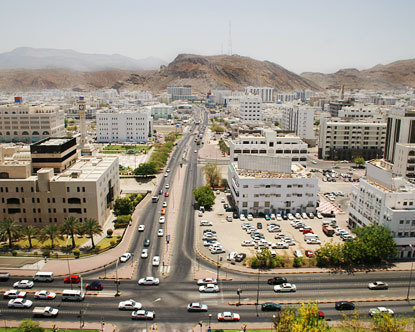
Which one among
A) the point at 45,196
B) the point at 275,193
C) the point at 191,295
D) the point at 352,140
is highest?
the point at 352,140

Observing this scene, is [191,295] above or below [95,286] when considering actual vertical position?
below

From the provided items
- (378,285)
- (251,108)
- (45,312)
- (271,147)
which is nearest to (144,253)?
(45,312)

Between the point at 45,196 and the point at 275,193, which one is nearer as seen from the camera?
the point at 45,196

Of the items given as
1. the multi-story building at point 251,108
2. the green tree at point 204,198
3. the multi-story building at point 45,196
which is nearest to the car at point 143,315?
the multi-story building at point 45,196

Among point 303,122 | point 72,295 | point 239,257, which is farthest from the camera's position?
point 303,122

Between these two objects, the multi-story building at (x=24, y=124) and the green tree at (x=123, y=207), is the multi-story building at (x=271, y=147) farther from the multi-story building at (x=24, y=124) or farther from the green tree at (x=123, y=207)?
the multi-story building at (x=24, y=124)

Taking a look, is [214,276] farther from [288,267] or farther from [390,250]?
[390,250]

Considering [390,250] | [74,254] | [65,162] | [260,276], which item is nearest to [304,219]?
[390,250]

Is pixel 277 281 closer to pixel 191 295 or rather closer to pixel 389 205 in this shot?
pixel 191 295
